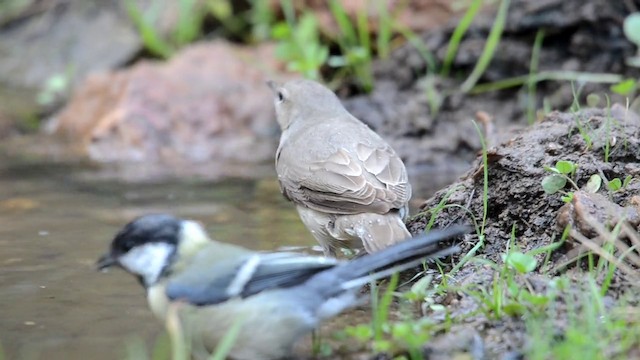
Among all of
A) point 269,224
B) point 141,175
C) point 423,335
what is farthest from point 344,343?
point 141,175

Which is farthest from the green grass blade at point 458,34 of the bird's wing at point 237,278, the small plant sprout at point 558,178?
the bird's wing at point 237,278

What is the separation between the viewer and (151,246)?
4160mm

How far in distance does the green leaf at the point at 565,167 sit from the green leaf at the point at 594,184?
111 mm

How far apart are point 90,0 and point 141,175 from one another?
4.92 m

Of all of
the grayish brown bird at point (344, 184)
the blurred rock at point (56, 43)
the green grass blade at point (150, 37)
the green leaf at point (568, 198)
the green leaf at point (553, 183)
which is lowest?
the blurred rock at point (56, 43)

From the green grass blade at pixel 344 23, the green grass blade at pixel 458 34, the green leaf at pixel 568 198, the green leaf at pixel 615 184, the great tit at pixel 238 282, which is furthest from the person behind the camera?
→ the green grass blade at pixel 344 23

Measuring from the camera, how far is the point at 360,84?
978 centimetres

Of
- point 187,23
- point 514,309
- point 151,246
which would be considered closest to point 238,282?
point 151,246

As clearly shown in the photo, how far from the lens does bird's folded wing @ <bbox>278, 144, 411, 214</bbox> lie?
560cm

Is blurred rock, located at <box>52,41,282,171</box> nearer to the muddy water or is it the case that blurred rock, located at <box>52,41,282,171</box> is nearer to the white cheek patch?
the muddy water

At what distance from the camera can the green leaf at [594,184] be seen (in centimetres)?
509

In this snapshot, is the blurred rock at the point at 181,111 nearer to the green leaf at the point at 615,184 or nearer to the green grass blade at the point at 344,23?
the green grass blade at the point at 344,23

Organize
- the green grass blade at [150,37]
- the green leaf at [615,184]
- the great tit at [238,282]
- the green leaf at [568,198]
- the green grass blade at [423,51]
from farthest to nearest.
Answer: the green grass blade at [150,37], the green grass blade at [423,51], the green leaf at [615,184], the green leaf at [568,198], the great tit at [238,282]

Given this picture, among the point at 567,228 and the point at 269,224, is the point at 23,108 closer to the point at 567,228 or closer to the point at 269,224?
the point at 269,224
